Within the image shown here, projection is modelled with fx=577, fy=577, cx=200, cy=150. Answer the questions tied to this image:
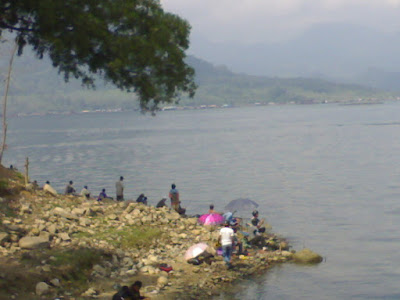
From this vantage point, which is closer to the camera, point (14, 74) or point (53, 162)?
point (14, 74)

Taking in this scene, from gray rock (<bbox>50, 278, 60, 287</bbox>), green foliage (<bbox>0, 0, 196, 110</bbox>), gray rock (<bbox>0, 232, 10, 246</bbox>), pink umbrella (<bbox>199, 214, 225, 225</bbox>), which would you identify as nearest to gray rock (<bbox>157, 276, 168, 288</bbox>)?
gray rock (<bbox>50, 278, 60, 287</bbox>)

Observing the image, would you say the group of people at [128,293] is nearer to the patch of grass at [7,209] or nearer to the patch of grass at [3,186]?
the patch of grass at [7,209]

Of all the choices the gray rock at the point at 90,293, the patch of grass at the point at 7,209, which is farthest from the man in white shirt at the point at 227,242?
the patch of grass at the point at 7,209

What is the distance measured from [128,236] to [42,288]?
7285mm

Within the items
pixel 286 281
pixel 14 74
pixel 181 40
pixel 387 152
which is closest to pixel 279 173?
pixel 387 152

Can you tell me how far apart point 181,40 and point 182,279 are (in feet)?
31.9

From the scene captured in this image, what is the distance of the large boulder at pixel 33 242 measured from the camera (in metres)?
22.3

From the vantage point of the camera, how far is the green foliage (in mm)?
18375

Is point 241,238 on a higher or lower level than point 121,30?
lower

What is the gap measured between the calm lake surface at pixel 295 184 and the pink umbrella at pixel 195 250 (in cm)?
246

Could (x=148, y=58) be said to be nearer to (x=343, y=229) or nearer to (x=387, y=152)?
(x=343, y=229)

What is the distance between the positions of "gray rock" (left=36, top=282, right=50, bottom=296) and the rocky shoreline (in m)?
0.03

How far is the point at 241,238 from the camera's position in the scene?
31766 millimetres

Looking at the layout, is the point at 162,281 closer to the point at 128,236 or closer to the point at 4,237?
the point at 128,236
